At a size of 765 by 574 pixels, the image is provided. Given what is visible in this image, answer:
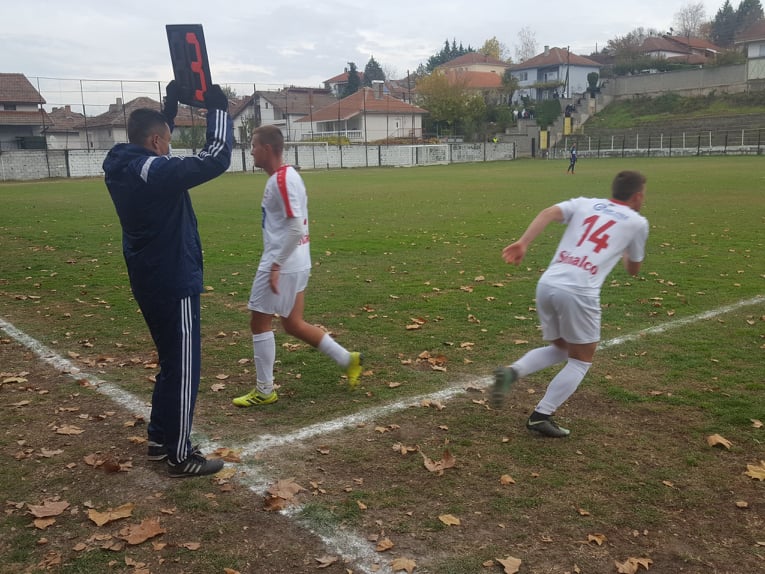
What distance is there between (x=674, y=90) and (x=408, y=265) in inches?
3062

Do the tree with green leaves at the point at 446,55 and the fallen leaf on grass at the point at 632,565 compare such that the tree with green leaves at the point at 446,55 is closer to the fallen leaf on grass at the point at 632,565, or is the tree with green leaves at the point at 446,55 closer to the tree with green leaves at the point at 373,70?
the tree with green leaves at the point at 373,70

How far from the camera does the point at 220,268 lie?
11.3 meters

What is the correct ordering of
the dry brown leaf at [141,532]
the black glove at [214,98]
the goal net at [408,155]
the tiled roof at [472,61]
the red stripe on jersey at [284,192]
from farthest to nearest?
the tiled roof at [472,61] < the goal net at [408,155] < the red stripe on jersey at [284,192] < the black glove at [214,98] < the dry brown leaf at [141,532]

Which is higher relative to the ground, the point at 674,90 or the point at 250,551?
the point at 674,90

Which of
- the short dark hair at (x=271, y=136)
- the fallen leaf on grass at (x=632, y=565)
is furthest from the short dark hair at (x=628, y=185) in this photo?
the short dark hair at (x=271, y=136)

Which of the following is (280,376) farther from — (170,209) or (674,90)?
(674,90)

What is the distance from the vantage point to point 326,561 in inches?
126

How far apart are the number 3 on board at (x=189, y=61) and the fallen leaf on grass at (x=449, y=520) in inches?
110

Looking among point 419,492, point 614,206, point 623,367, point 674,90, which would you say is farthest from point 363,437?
point 674,90

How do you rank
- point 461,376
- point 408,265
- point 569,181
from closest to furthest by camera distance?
point 461,376 → point 408,265 → point 569,181

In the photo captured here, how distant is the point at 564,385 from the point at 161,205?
2906 millimetres

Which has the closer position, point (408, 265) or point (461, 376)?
point (461, 376)

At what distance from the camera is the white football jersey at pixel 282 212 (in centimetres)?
489

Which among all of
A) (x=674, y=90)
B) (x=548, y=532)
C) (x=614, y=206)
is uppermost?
(x=674, y=90)
